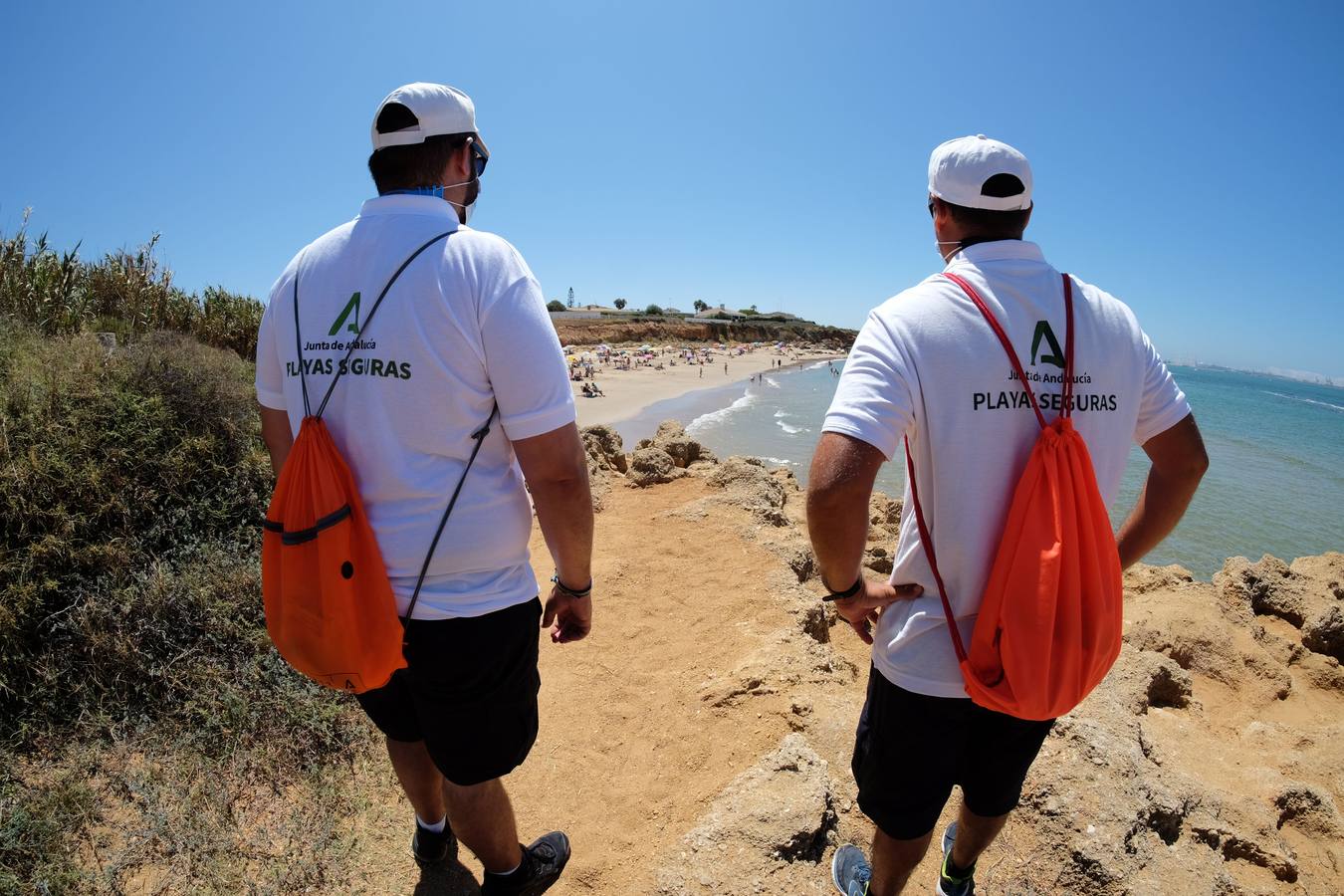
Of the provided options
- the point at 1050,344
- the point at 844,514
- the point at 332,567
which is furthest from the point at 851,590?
the point at 332,567

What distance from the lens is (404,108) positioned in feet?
5.10

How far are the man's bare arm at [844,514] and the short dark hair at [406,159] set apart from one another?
1194 millimetres

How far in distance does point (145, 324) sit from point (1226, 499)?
1941 cm

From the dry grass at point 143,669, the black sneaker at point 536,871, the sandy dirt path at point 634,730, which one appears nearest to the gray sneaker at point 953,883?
the sandy dirt path at point 634,730

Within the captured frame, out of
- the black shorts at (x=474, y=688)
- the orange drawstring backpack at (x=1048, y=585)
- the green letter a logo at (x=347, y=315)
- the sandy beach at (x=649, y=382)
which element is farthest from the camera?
the sandy beach at (x=649, y=382)

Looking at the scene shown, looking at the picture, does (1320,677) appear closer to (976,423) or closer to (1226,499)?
(976,423)

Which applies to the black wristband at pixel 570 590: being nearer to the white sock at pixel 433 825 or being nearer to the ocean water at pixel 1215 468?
the white sock at pixel 433 825

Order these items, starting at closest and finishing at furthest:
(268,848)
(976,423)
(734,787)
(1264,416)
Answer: (976,423) → (268,848) → (734,787) → (1264,416)

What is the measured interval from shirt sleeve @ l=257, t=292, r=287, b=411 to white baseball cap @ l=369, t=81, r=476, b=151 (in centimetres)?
52

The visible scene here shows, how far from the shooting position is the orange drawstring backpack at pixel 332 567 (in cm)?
142

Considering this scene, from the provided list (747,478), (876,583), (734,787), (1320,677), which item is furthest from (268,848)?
(1320,677)

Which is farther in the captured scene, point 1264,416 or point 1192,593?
point 1264,416

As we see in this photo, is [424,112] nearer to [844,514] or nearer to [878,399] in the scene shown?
[878,399]

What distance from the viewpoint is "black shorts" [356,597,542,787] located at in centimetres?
155
